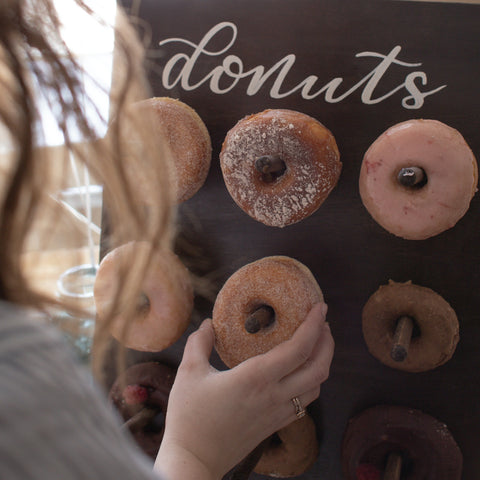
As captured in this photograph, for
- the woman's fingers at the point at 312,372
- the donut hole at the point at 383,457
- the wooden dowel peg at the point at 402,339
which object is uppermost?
the wooden dowel peg at the point at 402,339

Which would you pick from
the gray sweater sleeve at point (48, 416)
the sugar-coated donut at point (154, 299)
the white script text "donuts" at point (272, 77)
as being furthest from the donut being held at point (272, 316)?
the gray sweater sleeve at point (48, 416)

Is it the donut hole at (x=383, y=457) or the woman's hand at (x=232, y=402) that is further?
the donut hole at (x=383, y=457)

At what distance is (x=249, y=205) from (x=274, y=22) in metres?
0.38

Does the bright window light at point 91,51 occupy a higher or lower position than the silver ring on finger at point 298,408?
higher

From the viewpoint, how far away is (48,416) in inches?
12.4

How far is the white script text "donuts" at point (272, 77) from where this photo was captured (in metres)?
0.94

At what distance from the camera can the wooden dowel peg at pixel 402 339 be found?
0.81 meters

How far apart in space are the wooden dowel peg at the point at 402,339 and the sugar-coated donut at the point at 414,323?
23 millimetres

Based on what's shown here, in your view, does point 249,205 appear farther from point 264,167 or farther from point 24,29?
point 24,29

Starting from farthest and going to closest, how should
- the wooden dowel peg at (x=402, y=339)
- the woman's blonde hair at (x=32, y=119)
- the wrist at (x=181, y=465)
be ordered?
the wooden dowel peg at (x=402, y=339) → the wrist at (x=181, y=465) → the woman's blonde hair at (x=32, y=119)

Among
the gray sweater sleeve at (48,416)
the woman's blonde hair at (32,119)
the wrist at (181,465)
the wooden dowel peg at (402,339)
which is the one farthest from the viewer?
the wooden dowel peg at (402,339)

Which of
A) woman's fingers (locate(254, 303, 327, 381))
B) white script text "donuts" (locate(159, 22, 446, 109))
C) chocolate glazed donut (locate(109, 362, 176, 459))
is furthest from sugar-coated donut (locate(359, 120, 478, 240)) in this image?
chocolate glazed donut (locate(109, 362, 176, 459))

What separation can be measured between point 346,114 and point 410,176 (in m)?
0.22

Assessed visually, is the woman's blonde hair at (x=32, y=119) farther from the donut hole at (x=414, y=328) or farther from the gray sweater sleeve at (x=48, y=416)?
the donut hole at (x=414, y=328)
